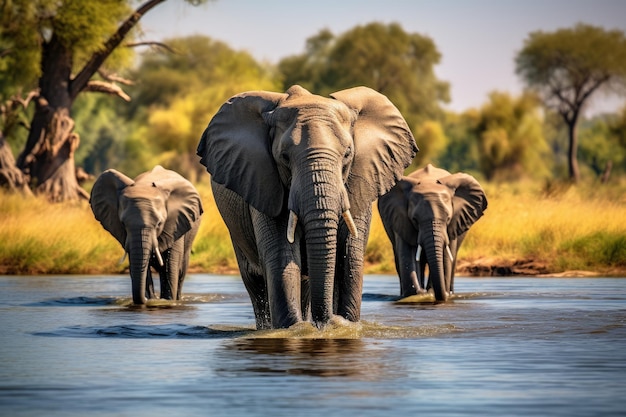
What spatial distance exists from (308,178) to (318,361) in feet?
4.42

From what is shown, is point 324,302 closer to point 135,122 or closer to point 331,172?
point 331,172

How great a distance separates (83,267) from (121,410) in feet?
56.6

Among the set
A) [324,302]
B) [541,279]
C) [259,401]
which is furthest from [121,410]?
[541,279]

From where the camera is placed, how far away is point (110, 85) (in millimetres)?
38469

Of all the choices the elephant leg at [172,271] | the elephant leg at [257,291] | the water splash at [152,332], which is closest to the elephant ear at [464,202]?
the elephant leg at [172,271]

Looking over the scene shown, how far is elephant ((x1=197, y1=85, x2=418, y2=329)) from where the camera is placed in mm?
10469

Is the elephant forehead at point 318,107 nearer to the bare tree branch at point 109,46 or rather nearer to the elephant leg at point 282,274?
the elephant leg at point 282,274

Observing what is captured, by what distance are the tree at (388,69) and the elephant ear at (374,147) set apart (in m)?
58.6

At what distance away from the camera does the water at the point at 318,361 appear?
7871 mm

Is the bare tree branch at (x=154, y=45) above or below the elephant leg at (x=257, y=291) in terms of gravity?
above

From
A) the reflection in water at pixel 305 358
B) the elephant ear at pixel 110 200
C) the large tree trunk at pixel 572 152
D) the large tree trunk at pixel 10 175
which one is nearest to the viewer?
the reflection in water at pixel 305 358

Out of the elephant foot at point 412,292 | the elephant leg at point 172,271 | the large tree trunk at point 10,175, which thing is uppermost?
the large tree trunk at point 10,175

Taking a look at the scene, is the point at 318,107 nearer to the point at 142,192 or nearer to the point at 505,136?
the point at 142,192

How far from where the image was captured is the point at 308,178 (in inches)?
409
